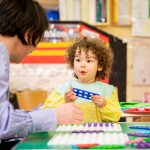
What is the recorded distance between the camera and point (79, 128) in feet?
4.44

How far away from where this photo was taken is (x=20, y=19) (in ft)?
4.32

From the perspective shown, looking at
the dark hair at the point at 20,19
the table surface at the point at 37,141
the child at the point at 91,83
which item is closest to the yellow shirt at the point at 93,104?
the child at the point at 91,83

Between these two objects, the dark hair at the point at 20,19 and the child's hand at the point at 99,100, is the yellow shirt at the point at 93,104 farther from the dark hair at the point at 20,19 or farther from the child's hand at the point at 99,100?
the dark hair at the point at 20,19

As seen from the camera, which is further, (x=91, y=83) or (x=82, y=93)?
(x=91, y=83)


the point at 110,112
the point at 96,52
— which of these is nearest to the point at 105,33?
the point at 96,52

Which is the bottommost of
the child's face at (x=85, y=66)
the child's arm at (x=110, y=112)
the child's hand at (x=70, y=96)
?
the child's arm at (x=110, y=112)

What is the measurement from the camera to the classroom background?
145 inches

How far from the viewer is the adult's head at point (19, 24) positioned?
1.32m

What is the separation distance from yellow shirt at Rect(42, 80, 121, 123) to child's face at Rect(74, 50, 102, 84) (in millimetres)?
40

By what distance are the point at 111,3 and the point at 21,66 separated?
1.10 m

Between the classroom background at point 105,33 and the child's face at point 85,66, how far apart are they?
1.58m

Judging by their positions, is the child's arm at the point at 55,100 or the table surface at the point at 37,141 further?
the child's arm at the point at 55,100

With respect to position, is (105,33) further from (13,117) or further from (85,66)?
(13,117)

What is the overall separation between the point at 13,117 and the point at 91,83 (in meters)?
1.01
